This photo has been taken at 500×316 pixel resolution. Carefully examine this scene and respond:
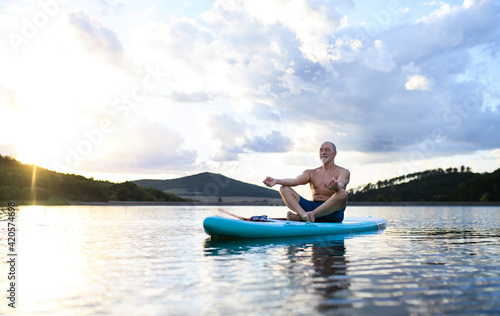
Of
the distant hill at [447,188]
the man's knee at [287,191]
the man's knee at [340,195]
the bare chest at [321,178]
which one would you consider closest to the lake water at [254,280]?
the man's knee at [340,195]

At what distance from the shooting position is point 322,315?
4.59 m

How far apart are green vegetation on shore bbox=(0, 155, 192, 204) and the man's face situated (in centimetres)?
8014

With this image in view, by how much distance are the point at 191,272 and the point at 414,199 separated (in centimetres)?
18244

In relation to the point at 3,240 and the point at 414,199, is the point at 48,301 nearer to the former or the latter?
the point at 3,240

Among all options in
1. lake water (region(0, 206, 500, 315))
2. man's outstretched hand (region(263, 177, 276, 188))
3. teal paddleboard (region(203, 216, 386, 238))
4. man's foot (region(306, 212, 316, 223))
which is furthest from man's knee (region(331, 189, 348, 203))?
lake water (region(0, 206, 500, 315))

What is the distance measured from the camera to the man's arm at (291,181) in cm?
1315

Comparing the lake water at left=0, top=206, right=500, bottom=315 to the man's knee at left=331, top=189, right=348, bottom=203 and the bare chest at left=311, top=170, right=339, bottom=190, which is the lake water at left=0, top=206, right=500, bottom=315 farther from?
the bare chest at left=311, top=170, right=339, bottom=190

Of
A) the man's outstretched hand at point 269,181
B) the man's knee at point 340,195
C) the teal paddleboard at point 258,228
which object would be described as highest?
the man's outstretched hand at point 269,181

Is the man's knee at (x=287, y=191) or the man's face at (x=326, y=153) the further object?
the man's face at (x=326, y=153)

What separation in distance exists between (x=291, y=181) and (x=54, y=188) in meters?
131

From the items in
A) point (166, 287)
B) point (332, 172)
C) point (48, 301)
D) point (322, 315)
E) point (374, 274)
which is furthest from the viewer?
point (332, 172)

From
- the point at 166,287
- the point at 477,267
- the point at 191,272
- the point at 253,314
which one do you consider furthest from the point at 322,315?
the point at 477,267

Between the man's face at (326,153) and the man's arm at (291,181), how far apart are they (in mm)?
760

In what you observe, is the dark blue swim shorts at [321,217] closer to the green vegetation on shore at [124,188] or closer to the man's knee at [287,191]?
the man's knee at [287,191]
